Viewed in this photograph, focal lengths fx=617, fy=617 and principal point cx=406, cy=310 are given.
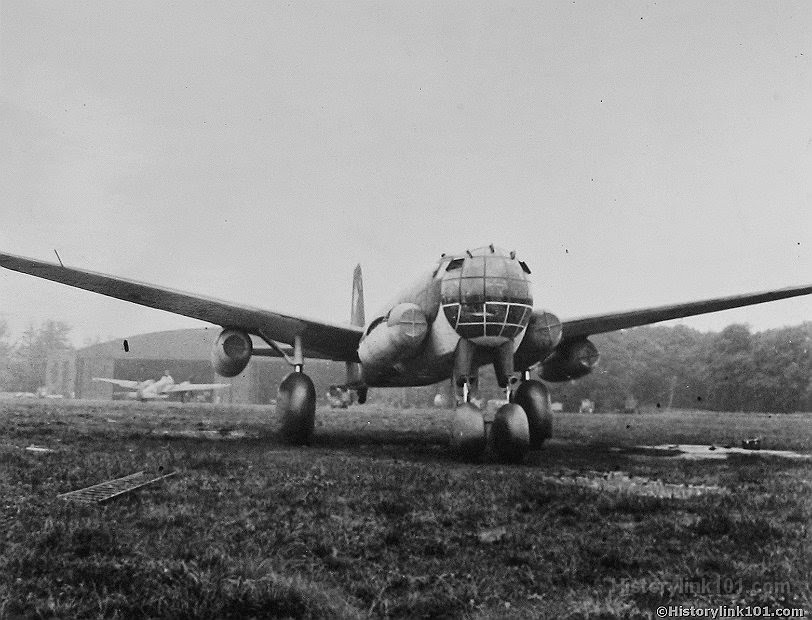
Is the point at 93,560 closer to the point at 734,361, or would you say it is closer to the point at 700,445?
the point at 700,445

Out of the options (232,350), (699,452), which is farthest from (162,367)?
(699,452)

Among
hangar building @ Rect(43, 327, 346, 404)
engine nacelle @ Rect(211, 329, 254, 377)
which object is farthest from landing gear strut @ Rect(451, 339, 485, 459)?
hangar building @ Rect(43, 327, 346, 404)

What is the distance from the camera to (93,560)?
425 centimetres

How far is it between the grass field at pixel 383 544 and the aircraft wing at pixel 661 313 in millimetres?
4985

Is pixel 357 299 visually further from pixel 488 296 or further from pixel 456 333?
pixel 488 296

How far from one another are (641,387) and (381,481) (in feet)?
107

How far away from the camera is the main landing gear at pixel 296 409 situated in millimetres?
13547

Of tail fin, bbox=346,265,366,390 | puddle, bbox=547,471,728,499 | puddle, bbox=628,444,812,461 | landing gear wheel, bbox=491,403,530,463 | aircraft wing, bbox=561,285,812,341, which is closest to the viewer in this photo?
puddle, bbox=547,471,728,499

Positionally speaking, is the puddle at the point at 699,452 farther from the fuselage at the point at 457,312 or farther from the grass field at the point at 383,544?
the fuselage at the point at 457,312

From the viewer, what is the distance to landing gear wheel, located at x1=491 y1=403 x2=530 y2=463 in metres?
10.3

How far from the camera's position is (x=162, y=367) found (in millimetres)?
71312

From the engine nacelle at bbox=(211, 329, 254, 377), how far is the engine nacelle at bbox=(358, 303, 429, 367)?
3.01 meters

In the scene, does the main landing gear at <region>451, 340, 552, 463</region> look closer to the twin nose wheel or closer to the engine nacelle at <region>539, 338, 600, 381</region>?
the twin nose wheel

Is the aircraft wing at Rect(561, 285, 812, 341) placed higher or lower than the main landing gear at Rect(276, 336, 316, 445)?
higher
